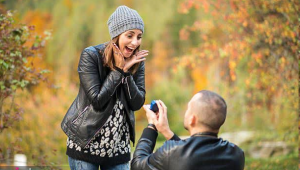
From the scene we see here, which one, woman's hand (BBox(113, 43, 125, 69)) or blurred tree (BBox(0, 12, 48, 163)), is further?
blurred tree (BBox(0, 12, 48, 163))

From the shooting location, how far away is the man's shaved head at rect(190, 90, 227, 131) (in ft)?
6.88

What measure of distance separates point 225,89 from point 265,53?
1117 mm

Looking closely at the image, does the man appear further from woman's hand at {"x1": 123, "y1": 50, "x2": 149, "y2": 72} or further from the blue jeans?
woman's hand at {"x1": 123, "y1": 50, "x2": 149, "y2": 72}

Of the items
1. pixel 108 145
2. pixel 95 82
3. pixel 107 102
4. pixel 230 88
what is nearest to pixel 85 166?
pixel 108 145

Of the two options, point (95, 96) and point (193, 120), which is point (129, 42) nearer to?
point (95, 96)

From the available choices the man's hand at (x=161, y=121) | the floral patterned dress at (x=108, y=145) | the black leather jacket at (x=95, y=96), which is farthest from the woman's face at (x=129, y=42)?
the man's hand at (x=161, y=121)

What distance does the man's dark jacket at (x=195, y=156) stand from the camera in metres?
2.06

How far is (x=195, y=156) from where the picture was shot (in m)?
2.05

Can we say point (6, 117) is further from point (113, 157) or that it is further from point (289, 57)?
point (289, 57)

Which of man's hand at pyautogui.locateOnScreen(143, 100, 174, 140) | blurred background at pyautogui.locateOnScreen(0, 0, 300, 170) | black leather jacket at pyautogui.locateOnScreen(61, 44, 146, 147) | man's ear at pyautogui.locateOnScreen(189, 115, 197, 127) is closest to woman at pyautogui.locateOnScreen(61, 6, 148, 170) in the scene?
black leather jacket at pyautogui.locateOnScreen(61, 44, 146, 147)

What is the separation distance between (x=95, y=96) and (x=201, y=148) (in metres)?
0.84

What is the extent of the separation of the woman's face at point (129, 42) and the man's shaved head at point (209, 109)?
0.82 metres

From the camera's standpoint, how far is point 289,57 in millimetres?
6836

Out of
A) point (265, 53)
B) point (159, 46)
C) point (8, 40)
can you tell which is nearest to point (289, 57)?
point (265, 53)
